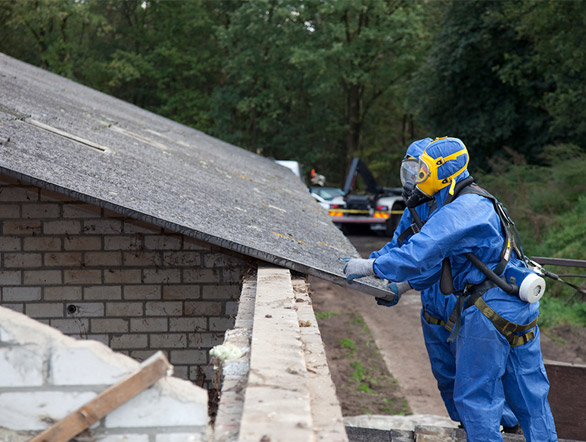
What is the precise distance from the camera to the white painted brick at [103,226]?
16.1 ft

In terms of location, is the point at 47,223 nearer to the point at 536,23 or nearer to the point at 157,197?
the point at 157,197

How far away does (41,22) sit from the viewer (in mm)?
26172

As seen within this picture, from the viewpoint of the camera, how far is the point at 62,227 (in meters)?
4.88

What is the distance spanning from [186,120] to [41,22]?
699 cm

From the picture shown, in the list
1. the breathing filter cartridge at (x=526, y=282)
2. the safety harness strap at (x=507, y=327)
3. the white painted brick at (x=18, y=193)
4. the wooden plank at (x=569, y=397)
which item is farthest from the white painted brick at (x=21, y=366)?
the wooden plank at (x=569, y=397)

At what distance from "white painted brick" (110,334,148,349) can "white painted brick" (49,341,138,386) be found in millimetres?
2881

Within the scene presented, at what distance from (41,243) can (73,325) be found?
0.67 metres

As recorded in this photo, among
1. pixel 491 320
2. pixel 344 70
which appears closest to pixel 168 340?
pixel 491 320

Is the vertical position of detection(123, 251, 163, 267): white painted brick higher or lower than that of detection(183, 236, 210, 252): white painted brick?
lower

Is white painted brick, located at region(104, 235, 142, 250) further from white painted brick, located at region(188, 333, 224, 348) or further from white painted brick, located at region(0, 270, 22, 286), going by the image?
white painted brick, located at region(188, 333, 224, 348)

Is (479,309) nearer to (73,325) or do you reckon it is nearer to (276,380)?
(276,380)

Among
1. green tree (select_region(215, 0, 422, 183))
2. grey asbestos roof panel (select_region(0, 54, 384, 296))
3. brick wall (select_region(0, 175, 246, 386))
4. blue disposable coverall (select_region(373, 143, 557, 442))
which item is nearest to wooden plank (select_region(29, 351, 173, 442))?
grey asbestos roof panel (select_region(0, 54, 384, 296))

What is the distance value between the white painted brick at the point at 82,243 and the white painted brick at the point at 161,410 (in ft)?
9.63

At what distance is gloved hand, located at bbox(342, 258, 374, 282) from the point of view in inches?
145
